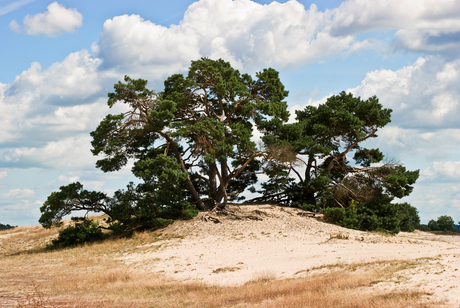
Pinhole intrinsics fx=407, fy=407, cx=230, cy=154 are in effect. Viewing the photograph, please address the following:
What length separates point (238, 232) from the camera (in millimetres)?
23438

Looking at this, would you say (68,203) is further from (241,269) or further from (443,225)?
(443,225)

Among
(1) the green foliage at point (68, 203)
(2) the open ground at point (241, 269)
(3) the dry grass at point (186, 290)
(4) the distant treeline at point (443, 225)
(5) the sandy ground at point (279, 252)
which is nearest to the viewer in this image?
(3) the dry grass at point (186, 290)

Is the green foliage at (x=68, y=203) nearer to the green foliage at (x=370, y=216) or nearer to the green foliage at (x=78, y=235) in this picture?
the green foliage at (x=78, y=235)

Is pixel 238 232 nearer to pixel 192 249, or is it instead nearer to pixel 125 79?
pixel 192 249

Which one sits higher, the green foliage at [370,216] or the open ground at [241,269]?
the green foliage at [370,216]

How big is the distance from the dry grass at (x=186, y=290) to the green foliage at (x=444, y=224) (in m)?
31.0

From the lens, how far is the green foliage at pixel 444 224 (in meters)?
39.2

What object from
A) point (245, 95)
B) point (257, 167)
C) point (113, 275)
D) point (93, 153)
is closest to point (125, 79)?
point (93, 153)

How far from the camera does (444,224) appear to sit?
131 ft

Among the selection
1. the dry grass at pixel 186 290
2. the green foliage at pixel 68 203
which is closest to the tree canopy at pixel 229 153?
the green foliage at pixel 68 203

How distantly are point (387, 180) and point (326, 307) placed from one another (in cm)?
1914

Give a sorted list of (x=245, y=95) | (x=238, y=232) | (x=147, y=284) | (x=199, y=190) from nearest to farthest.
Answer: (x=147, y=284) → (x=238, y=232) → (x=245, y=95) → (x=199, y=190)

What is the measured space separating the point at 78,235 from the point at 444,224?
110 ft

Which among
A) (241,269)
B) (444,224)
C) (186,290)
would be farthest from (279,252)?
(444,224)
